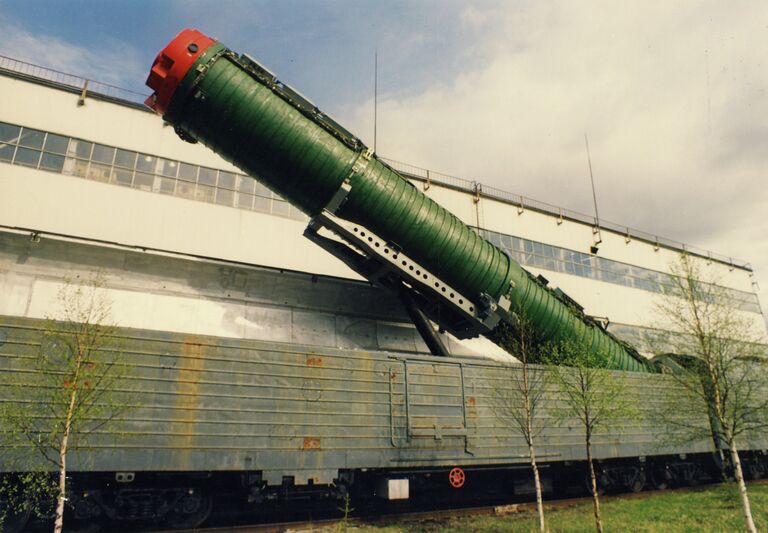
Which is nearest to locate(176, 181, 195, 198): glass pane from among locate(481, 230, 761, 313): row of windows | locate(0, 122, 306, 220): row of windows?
locate(0, 122, 306, 220): row of windows

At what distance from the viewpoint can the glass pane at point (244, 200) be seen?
Answer: 17.2 metres

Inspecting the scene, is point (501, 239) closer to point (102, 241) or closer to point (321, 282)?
point (321, 282)

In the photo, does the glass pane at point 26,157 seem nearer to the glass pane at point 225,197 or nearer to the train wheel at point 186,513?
the glass pane at point 225,197

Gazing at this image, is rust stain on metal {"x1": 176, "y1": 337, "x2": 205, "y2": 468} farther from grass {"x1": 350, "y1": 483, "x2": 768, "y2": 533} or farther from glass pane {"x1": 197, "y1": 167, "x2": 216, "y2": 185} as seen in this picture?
glass pane {"x1": 197, "y1": 167, "x2": 216, "y2": 185}

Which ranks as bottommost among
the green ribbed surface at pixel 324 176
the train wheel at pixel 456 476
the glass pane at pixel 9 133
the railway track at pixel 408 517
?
the railway track at pixel 408 517

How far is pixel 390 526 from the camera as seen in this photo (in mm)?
10914

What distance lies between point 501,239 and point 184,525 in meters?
17.9

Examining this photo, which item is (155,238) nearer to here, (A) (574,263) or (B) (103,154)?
(B) (103,154)

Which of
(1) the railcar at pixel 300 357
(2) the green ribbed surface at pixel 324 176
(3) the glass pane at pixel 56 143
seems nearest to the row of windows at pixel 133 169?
(3) the glass pane at pixel 56 143

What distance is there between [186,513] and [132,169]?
1090 cm

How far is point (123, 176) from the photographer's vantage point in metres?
15.5

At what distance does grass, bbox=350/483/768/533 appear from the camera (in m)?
10.9

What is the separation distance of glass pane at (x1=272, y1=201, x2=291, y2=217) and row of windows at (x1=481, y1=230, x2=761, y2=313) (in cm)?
932

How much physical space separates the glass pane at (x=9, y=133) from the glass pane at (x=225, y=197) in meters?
5.81
